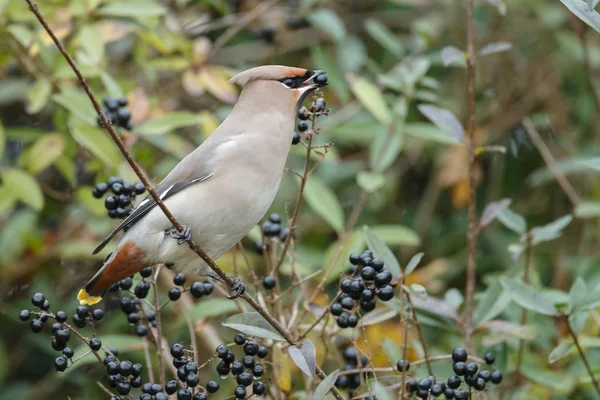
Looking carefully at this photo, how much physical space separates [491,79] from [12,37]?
2695 millimetres

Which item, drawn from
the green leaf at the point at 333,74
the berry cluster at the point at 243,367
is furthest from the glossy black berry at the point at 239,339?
the green leaf at the point at 333,74

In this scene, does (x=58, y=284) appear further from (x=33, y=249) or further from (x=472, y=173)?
(x=472, y=173)

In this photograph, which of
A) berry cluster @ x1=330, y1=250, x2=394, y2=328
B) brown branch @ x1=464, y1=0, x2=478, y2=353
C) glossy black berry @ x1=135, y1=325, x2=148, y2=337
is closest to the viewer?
berry cluster @ x1=330, y1=250, x2=394, y2=328

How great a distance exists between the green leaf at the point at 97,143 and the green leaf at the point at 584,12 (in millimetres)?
→ 1846

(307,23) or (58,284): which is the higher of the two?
(307,23)

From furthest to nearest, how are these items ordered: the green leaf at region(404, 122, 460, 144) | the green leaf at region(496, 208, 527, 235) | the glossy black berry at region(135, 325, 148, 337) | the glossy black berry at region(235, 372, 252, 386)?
the green leaf at region(404, 122, 460, 144) < the green leaf at region(496, 208, 527, 235) < the glossy black berry at region(135, 325, 148, 337) < the glossy black berry at region(235, 372, 252, 386)

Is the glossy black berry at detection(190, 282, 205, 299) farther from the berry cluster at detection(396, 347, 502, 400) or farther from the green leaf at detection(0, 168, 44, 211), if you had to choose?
the green leaf at detection(0, 168, 44, 211)

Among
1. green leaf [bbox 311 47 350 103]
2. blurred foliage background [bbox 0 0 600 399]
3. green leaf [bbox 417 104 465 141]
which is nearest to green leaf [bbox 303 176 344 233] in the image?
blurred foliage background [bbox 0 0 600 399]

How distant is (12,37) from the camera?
3.67 metres

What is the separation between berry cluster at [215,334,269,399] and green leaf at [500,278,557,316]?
2.80 ft

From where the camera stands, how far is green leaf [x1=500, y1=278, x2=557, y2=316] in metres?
2.77

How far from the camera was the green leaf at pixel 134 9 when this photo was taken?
11.9 ft

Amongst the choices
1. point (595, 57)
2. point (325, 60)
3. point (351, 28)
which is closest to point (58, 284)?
point (325, 60)

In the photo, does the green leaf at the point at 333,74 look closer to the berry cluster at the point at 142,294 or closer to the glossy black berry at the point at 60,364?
the berry cluster at the point at 142,294
